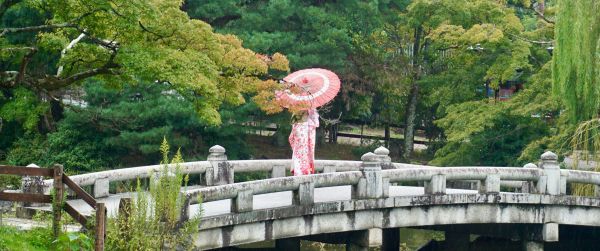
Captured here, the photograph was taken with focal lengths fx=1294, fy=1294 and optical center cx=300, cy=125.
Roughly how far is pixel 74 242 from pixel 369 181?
6712mm

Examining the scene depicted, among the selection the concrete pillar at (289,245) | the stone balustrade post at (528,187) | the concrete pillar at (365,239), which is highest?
the stone balustrade post at (528,187)

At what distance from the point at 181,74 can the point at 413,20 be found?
21.8m

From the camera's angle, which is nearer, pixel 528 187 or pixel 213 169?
pixel 213 169

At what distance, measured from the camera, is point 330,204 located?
21.2m

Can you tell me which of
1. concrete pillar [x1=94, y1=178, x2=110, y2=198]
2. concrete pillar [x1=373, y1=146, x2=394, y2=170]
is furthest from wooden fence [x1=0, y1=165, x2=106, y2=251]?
concrete pillar [x1=373, y1=146, x2=394, y2=170]

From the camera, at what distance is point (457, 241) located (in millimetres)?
26172

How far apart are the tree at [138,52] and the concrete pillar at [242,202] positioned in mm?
1983

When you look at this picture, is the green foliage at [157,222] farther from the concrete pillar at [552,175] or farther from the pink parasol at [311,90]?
the concrete pillar at [552,175]

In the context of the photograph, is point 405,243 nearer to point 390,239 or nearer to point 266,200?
point 390,239

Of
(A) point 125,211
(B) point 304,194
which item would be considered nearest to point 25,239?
(A) point 125,211

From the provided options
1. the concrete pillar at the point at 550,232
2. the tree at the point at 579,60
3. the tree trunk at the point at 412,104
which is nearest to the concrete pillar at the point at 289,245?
the concrete pillar at the point at 550,232

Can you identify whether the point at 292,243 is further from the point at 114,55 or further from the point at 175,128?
the point at 175,128

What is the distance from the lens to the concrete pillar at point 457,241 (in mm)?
26016

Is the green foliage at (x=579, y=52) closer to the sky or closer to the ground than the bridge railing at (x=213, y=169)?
closer to the sky
